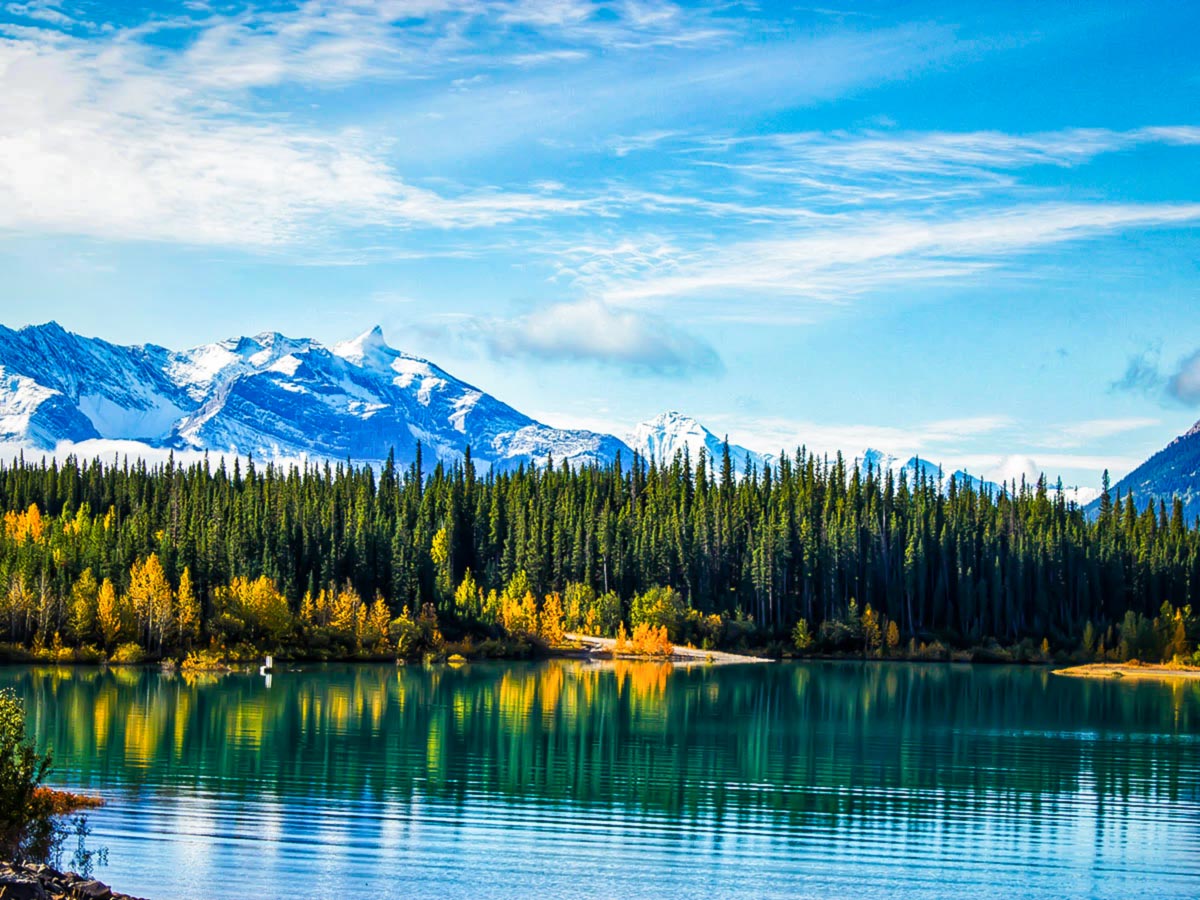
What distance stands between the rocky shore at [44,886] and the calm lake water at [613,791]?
4.38m

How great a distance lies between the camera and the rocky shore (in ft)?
84.0

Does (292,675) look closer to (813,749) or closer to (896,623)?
(813,749)

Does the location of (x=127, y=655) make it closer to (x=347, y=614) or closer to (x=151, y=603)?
(x=151, y=603)

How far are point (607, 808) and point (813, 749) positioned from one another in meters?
19.9

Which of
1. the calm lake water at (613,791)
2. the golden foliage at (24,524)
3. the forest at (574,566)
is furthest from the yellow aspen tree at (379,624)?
the golden foliage at (24,524)

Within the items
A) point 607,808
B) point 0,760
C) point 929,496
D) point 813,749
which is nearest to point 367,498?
point 929,496

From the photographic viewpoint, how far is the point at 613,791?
49.5 m

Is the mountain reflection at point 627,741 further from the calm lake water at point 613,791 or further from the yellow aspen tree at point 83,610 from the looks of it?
the yellow aspen tree at point 83,610

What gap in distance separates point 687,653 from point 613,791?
87242 mm

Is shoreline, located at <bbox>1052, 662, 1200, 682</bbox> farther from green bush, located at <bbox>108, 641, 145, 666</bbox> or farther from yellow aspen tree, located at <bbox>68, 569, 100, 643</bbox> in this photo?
yellow aspen tree, located at <bbox>68, 569, 100, 643</bbox>

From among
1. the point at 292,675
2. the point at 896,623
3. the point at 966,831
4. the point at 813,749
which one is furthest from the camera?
the point at 896,623

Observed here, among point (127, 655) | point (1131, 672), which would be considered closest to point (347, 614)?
point (127, 655)

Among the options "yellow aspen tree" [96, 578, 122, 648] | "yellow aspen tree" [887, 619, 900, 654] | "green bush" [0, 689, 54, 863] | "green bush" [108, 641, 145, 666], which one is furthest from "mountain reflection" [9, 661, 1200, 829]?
"yellow aspen tree" [887, 619, 900, 654]

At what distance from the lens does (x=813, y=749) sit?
63688 millimetres
